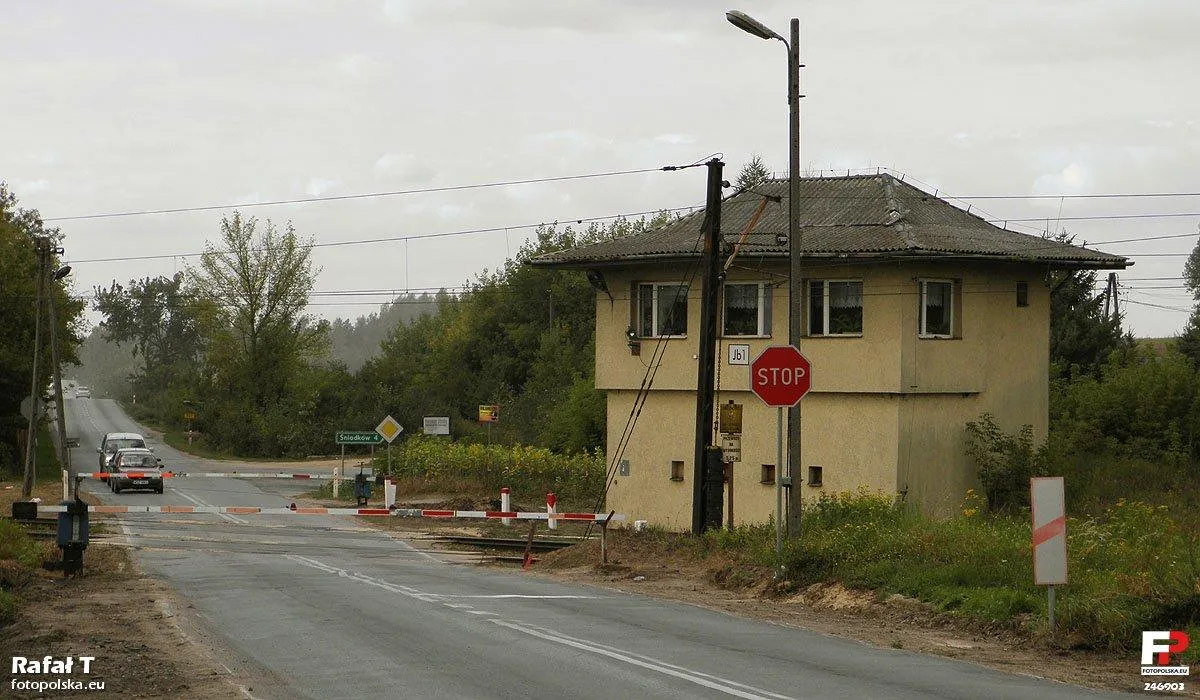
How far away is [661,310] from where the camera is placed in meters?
33.0

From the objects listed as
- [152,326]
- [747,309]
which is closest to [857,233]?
[747,309]

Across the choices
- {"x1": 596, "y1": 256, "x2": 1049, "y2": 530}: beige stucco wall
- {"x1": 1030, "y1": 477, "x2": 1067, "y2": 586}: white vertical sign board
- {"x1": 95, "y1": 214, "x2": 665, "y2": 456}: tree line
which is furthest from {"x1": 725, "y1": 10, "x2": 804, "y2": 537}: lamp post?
{"x1": 95, "y1": 214, "x2": 665, "y2": 456}: tree line

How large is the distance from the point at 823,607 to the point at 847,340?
13494 mm

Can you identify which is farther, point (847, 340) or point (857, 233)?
point (857, 233)

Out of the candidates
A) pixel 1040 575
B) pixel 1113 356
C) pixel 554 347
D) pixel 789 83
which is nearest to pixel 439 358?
pixel 554 347

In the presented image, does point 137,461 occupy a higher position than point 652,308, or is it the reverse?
point 652,308

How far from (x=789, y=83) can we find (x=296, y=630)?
1106 centimetres

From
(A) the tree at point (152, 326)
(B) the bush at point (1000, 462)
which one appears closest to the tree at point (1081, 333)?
(B) the bush at point (1000, 462)

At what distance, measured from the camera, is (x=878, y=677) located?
11.7m

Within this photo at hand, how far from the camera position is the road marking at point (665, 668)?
35.0ft

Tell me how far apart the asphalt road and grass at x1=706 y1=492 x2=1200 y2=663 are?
6.04 ft

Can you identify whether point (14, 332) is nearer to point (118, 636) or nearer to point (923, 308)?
point (923, 308)

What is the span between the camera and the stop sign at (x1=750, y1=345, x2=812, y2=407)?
63.4ft

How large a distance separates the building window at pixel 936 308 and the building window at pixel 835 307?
4.61ft
